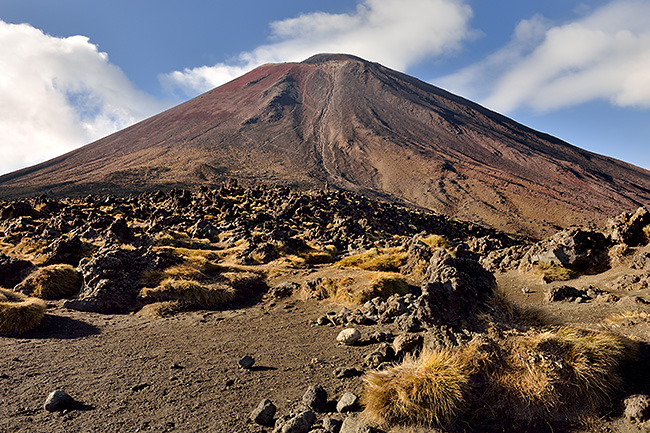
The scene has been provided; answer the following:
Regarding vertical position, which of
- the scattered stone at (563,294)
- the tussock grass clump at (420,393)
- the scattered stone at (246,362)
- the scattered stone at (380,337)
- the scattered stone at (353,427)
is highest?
the scattered stone at (563,294)

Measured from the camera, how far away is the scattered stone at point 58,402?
4141 mm

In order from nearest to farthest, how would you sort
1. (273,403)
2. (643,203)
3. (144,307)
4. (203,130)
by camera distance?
1. (273,403)
2. (144,307)
3. (643,203)
4. (203,130)

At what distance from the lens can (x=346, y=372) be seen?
15.5 ft

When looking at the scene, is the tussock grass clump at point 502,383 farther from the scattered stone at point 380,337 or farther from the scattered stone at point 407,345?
the scattered stone at point 380,337

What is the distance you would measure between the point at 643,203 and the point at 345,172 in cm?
4567

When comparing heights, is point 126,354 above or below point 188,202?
below

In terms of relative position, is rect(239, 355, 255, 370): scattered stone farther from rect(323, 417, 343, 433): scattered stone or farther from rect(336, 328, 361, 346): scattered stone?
rect(323, 417, 343, 433): scattered stone

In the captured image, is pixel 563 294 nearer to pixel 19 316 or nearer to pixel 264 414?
pixel 264 414

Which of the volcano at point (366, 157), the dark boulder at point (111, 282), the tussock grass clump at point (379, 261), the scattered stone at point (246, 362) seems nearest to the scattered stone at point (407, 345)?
the scattered stone at point (246, 362)

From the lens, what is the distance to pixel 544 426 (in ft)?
11.5

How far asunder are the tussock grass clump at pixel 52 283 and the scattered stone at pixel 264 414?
8.01 meters

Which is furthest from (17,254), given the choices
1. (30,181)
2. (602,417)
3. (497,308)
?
(30,181)

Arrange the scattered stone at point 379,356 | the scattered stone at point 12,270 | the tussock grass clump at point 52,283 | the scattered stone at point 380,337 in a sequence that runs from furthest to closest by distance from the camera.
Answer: the scattered stone at point 12,270 < the tussock grass clump at point 52,283 < the scattered stone at point 380,337 < the scattered stone at point 379,356

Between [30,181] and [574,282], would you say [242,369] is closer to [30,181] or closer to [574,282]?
[574,282]
